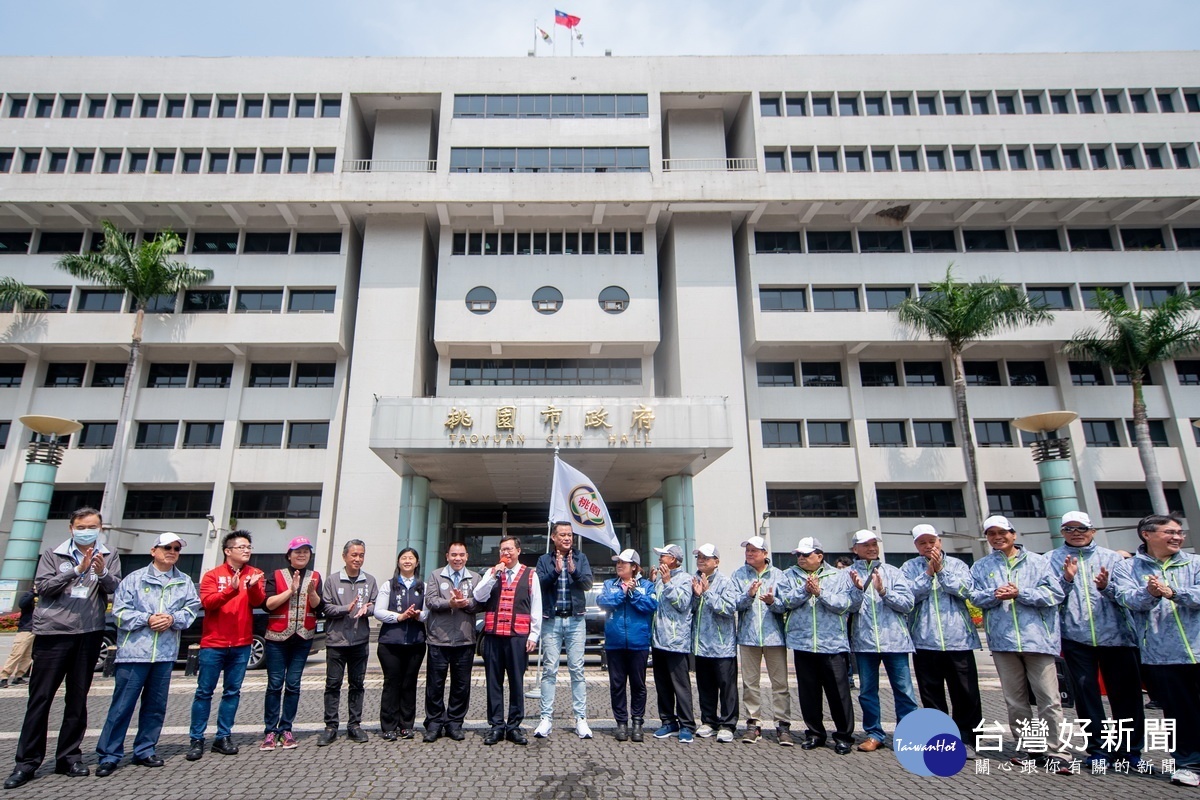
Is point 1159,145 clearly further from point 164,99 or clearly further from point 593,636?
point 164,99

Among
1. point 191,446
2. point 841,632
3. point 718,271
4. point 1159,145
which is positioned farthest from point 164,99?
point 1159,145

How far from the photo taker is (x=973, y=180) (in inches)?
1016

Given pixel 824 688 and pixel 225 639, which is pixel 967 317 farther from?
pixel 225 639

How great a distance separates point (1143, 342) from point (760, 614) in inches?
972

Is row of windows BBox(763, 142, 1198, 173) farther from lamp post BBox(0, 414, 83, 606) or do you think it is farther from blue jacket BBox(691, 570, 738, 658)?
lamp post BBox(0, 414, 83, 606)

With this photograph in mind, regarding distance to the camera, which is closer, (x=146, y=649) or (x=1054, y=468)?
(x=146, y=649)

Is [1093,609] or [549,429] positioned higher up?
[549,429]

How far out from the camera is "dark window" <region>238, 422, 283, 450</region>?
1021 inches

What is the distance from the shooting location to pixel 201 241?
89.7 feet

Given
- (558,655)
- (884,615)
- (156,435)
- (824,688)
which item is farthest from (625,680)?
(156,435)

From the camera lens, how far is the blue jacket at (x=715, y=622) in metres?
6.52

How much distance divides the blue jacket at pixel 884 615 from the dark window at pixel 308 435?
2357 cm

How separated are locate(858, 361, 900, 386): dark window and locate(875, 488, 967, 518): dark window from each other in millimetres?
4463

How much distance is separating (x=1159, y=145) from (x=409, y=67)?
1251 inches
